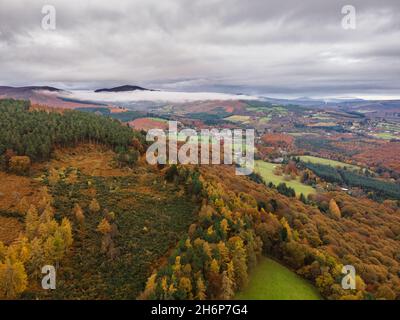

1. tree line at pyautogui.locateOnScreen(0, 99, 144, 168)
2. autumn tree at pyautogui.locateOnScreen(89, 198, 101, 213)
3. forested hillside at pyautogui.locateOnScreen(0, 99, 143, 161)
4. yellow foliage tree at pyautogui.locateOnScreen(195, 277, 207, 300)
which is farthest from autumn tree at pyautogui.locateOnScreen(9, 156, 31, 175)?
yellow foliage tree at pyautogui.locateOnScreen(195, 277, 207, 300)

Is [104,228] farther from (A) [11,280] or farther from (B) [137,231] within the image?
(A) [11,280]

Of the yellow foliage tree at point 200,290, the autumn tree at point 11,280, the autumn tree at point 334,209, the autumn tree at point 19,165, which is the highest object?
the autumn tree at point 19,165

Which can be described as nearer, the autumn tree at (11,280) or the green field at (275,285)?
the autumn tree at (11,280)

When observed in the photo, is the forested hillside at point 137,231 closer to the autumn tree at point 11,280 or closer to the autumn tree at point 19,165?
the autumn tree at point 11,280

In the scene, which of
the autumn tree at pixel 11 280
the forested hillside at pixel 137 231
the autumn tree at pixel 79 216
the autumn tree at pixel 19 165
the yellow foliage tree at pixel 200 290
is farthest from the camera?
the autumn tree at pixel 19 165

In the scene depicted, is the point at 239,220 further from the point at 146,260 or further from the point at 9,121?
the point at 9,121

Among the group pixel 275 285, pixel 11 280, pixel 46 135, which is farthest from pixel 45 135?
pixel 275 285

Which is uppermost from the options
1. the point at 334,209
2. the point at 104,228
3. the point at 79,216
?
the point at 79,216

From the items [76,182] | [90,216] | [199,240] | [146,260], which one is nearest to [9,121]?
[76,182]

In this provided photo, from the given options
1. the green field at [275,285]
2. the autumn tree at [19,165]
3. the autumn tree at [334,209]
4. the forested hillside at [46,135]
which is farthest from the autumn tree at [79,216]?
the autumn tree at [334,209]
